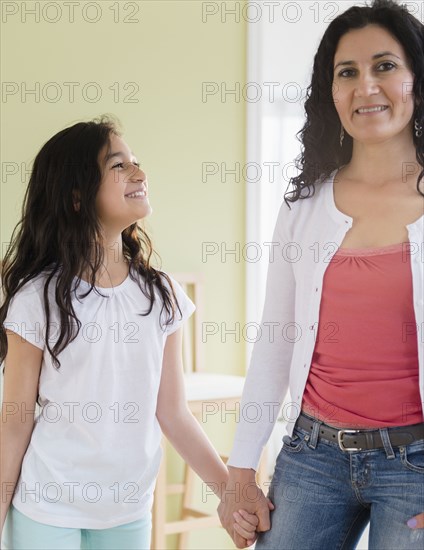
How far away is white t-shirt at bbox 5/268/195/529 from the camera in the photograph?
167 centimetres

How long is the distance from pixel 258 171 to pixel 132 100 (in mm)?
568

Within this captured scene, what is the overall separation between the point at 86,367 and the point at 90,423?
11cm

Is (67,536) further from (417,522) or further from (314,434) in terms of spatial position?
(417,522)

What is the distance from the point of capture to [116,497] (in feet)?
5.51

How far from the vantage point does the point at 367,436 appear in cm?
135

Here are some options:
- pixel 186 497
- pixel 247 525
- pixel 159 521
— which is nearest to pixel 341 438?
pixel 247 525

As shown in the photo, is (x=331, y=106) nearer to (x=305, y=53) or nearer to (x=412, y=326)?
(x=412, y=326)

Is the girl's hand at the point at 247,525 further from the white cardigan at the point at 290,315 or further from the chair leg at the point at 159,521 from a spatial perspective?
the chair leg at the point at 159,521

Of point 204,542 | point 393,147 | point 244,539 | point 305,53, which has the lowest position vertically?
point 204,542

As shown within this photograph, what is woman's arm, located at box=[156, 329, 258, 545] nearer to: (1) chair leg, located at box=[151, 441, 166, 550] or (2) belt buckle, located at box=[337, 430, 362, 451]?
(2) belt buckle, located at box=[337, 430, 362, 451]

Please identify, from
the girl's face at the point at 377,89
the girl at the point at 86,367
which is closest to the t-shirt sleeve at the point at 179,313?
the girl at the point at 86,367

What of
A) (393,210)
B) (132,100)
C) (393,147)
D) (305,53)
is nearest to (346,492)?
(393,210)

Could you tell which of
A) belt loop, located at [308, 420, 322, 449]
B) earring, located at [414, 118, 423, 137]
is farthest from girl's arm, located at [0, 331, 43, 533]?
earring, located at [414, 118, 423, 137]

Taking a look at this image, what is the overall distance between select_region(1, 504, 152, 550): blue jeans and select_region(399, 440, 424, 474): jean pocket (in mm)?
621
